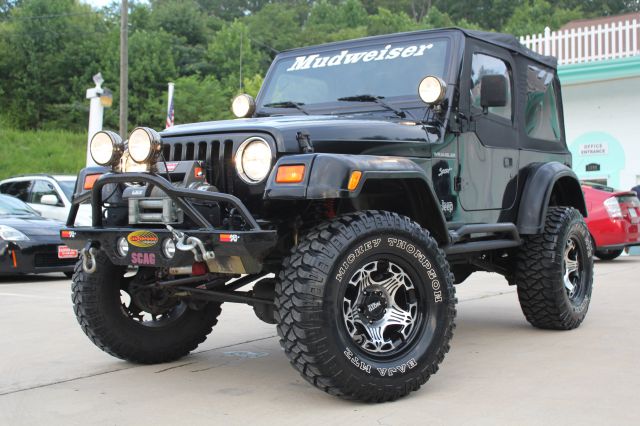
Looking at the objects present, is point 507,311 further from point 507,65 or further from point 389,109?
point 389,109

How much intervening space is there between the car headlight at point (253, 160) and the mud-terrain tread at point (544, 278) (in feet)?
9.45

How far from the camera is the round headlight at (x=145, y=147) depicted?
4.34m

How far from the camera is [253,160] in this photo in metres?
4.42

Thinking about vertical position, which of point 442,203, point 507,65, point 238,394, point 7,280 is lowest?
point 7,280

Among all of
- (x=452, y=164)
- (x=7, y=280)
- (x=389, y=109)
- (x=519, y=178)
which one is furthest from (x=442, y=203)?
(x=7, y=280)

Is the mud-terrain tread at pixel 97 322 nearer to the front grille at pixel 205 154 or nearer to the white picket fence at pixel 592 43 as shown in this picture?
the front grille at pixel 205 154

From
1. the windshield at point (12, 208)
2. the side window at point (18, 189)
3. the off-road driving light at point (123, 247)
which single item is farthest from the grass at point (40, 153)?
the off-road driving light at point (123, 247)

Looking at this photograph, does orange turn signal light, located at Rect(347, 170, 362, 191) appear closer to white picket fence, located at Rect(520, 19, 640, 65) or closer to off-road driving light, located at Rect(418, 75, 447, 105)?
off-road driving light, located at Rect(418, 75, 447, 105)

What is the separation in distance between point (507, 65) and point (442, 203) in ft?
5.60

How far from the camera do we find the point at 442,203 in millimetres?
5328

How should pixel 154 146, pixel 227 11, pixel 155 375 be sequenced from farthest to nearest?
1. pixel 227 11
2. pixel 155 375
3. pixel 154 146

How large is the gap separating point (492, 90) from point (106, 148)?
105 inches

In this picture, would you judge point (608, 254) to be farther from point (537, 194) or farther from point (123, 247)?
point (123, 247)

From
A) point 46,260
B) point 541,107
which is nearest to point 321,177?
point 541,107
